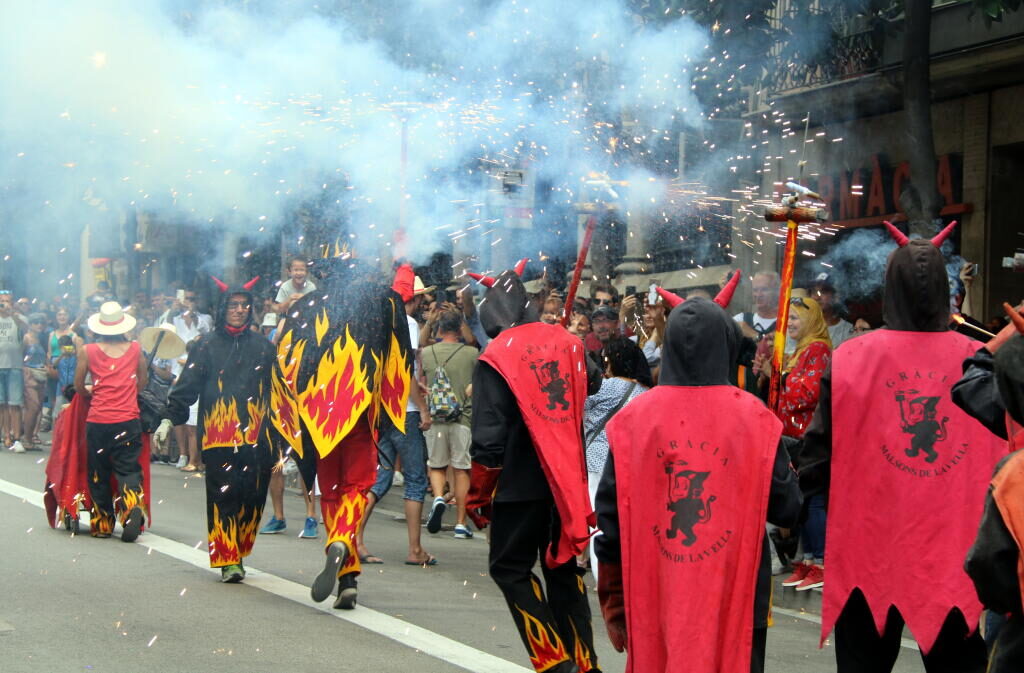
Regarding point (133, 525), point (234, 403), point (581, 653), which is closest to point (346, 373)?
point (234, 403)

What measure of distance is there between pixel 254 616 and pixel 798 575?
3.60m

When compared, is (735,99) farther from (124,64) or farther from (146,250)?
(146,250)

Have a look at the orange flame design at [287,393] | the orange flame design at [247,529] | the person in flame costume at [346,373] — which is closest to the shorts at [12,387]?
the orange flame design at [247,529]

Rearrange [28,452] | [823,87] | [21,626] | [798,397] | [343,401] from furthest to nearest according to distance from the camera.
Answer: [28,452], [823,87], [798,397], [343,401], [21,626]

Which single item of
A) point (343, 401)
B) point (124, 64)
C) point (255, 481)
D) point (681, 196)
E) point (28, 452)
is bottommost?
point (28, 452)

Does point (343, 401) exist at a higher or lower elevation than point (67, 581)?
higher

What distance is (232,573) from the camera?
28.2 ft

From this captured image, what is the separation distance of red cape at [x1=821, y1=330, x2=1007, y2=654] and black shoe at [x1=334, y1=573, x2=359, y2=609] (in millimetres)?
3432

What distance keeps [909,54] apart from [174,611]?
839 centimetres

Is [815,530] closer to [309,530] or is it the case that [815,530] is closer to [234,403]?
[234,403]

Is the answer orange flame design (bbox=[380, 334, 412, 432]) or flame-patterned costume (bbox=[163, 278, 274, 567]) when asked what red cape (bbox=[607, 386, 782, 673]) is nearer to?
orange flame design (bbox=[380, 334, 412, 432])

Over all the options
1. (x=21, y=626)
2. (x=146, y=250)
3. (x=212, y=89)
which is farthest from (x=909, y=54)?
(x=146, y=250)

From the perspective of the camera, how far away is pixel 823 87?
16719 millimetres

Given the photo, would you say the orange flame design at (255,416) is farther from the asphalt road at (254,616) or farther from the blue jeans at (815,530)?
the blue jeans at (815,530)
